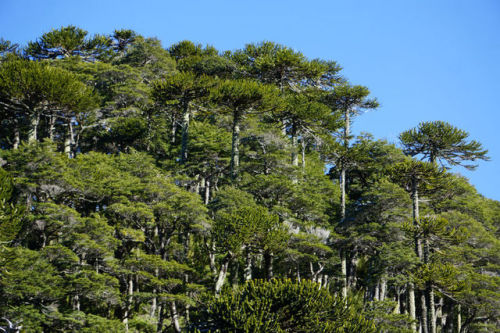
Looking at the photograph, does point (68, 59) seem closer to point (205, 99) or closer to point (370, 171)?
point (205, 99)

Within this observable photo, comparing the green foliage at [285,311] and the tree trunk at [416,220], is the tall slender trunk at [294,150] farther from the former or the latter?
the green foliage at [285,311]

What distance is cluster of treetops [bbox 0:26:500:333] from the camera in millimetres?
16594

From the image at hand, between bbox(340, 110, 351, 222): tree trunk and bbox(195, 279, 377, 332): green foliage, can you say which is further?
bbox(340, 110, 351, 222): tree trunk

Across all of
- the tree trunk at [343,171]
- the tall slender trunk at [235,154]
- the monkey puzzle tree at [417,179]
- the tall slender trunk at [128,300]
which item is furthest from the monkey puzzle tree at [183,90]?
the monkey puzzle tree at [417,179]

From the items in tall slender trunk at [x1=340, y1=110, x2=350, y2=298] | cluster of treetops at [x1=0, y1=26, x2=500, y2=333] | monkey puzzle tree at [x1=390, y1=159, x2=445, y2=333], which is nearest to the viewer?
cluster of treetops at [x1=0, y1=26, x2=500, y2=333]

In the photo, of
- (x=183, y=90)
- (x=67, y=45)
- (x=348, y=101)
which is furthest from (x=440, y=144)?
(x=67, y=45)

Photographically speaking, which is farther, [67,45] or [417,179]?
[67,45]

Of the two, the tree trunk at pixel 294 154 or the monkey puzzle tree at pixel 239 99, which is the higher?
the monkey puzzle tree at pixel 239 99

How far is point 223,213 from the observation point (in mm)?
21219

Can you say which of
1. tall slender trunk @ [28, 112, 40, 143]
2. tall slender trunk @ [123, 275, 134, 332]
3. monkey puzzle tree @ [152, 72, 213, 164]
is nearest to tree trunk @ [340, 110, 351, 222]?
monkey puzzle tree @ [152, 72, 213, 164]

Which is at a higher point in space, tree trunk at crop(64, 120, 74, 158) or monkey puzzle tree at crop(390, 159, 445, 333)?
tree trunk at crop(64, 120, 74, 158)

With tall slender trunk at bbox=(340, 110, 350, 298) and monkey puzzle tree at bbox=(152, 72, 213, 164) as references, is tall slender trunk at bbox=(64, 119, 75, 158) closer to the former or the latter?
monkey puzzle tree at bbox=(152, 72, 213, 164)

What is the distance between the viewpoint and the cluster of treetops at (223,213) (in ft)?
54.4

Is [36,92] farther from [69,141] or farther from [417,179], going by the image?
[417,179]
